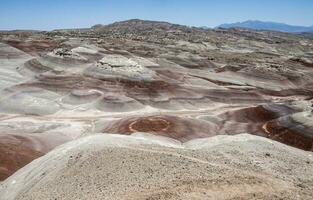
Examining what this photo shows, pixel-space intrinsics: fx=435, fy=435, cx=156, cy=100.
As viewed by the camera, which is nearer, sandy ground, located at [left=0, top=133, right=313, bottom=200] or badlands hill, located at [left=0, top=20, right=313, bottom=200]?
sandy ground, located at [left=0, top=133, right=313, bottom=200]

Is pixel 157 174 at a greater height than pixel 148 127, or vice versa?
pixel 157 174

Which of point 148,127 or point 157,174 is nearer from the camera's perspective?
point 157,174

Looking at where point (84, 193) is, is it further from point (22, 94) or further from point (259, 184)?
point (22, 94)

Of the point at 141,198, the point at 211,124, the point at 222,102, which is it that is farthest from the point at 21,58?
the point at 141,198

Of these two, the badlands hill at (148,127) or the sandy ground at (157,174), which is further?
the badlands hill at (148,127)
